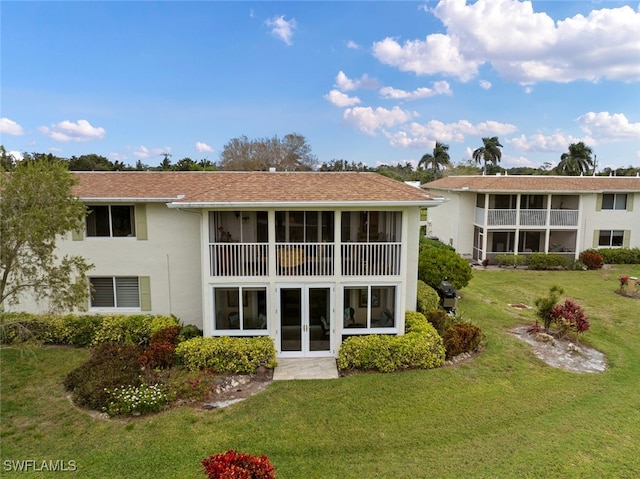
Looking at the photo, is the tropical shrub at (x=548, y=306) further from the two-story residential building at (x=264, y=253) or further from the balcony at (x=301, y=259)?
the balcony at (x=301, y=259)

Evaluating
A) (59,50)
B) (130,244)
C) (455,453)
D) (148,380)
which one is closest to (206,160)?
(59,50)

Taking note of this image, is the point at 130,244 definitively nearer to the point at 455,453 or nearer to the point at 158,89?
the point at 455,453

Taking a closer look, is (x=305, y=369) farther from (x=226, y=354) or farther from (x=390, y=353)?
(x=390, y=353)

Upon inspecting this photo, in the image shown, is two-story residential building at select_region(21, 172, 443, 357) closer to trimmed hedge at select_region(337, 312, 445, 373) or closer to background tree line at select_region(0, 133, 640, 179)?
trimmed hedge at select_region(337, 312, 445, 373)

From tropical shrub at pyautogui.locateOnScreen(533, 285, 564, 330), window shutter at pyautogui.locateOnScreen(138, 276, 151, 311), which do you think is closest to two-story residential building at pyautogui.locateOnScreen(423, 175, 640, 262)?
tropical shrub at pyautogui.locateOnScreen(533, 285, 564, 330)

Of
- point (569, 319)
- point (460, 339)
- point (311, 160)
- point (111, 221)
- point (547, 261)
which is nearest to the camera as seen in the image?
point (460, 339)

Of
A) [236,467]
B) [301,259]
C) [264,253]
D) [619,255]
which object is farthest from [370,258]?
[619,255]

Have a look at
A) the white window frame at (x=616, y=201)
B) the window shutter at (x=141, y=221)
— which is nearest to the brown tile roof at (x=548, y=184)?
the white window frame at (x=616, y=201)
